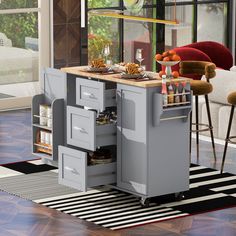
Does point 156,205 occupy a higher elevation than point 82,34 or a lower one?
lower

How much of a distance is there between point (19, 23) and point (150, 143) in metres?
4.61

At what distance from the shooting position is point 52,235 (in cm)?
651

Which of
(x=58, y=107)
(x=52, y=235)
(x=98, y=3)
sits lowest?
(x=52, y=235)

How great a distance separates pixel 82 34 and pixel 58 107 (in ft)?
11.9

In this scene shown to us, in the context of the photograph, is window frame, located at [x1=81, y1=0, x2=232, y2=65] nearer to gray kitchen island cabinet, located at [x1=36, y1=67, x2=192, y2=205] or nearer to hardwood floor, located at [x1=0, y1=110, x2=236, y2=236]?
gray kitchen island cabinet, located at [x1=36, y1=67, x2=192, y2=205]

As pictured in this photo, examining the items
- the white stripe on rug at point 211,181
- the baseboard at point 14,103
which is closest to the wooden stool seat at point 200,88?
the white stripe on rug at point 211,181

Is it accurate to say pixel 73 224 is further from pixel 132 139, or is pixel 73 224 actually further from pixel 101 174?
pixel 132 139

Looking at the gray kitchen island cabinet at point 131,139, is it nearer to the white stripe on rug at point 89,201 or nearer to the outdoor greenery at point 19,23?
the white stripe on rug at point 89,201

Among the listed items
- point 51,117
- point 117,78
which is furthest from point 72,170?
point 51,117

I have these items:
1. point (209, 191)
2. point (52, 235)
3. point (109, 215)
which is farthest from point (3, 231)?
point (209, 191)

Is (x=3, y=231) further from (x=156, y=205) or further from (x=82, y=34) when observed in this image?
(x=82, y=34)

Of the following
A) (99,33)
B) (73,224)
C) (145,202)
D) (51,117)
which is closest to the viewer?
(73,224)

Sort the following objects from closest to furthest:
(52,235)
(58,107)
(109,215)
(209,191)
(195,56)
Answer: (52,235)
(109,215)
(209,191)
(58,107)
(195,56)

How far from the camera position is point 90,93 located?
748 cm
